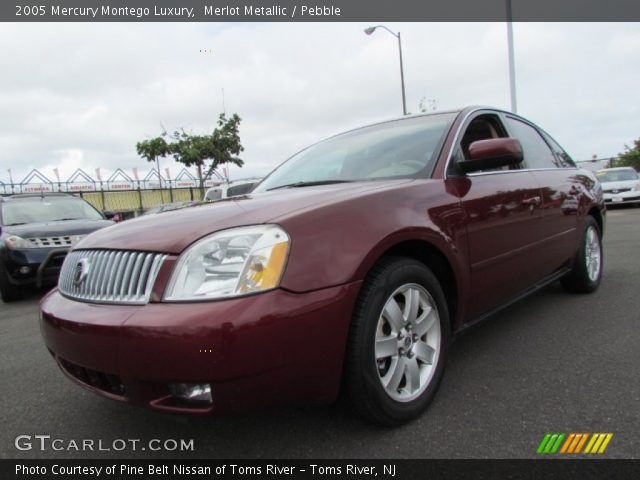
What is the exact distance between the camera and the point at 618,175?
14.9 metres

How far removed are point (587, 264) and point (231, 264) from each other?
3.47 metres

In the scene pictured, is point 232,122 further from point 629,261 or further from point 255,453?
point 255,453

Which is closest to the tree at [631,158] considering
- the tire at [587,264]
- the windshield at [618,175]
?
the windshield at [618,175]

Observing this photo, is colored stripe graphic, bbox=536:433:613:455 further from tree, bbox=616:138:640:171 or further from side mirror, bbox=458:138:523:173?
tree, bbox=616:138:640:171

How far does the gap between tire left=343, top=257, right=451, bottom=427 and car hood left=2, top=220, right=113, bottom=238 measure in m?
4.83

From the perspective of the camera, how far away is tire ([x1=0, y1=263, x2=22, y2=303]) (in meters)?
5.40

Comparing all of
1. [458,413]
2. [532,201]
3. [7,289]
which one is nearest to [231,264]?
[458,413]

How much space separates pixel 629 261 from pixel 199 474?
5.49 m

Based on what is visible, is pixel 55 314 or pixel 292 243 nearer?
pixel 292 243

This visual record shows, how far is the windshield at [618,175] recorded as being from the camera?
577 inches

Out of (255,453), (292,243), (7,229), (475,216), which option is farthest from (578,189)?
(7,229)

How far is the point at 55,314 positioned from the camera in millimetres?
1876

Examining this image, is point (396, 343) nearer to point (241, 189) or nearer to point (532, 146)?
point (241, 189)

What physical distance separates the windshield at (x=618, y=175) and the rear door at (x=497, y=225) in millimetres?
14487
